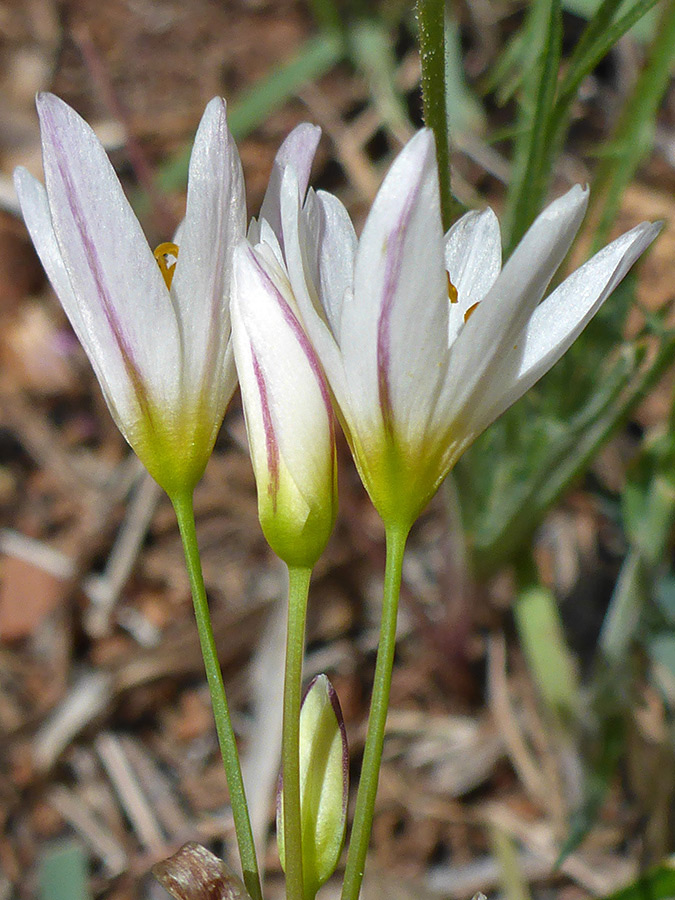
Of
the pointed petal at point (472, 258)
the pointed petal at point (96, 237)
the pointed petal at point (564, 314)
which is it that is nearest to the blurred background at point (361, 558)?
the pointed petal at point (472, 258)

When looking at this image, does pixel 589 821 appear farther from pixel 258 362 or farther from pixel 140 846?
pixel 258 362

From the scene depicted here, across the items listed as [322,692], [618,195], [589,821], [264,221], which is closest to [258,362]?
[264,221]

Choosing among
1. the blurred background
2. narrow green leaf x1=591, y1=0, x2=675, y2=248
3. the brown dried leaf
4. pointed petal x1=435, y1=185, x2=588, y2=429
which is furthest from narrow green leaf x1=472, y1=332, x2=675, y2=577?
the brown dried leaf

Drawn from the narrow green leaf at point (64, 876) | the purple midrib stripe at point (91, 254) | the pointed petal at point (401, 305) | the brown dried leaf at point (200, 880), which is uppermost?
the purple midrib stripe at point (91, 254)

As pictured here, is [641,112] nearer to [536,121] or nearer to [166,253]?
[536,121]

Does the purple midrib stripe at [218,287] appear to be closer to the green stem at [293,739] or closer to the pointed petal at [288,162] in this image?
the pointed petal at [288,162]
